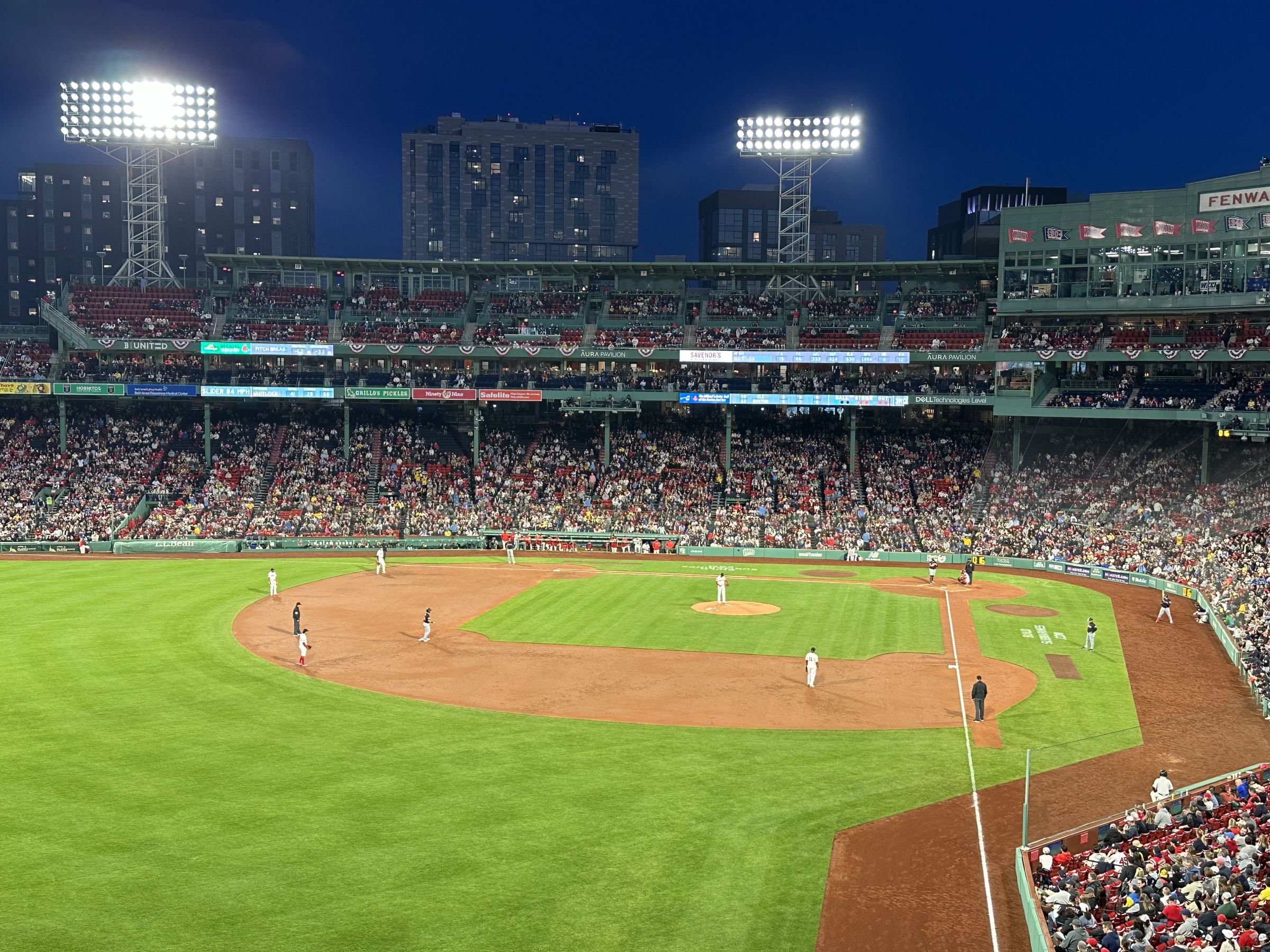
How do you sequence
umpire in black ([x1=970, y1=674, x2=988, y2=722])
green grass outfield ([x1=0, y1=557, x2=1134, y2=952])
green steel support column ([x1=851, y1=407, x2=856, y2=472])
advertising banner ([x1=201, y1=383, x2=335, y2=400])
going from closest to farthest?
green grass outfield ([x1=0, y1=557, x2=1134, y2=952]), umpire in black ([x1=970, y1=674, x2=988, y2=722]), green steel support column ([x1=851, y1=407, x2=856, y2=472]), advertising banner ([x1=201, y1=383, x2=335, y2=400])

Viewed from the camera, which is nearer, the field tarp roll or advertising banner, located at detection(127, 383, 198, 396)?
the field tarp roll

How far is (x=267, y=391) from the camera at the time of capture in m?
62.3

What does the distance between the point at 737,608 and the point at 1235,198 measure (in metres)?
39.3

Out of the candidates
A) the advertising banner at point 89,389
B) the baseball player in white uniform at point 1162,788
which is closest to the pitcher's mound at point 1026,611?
the baseball player in white uniform at point 1162,788

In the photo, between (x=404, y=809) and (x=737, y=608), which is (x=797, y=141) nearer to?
(x=737, y=608)

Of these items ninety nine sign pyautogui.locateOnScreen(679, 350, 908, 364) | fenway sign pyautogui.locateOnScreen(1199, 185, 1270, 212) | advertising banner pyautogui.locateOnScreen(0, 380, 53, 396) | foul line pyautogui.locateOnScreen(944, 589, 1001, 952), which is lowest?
foul line pyautogui.locateOnScreen(944, 589, 1001, 952)

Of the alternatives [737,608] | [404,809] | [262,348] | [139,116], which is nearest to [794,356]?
[737,608]

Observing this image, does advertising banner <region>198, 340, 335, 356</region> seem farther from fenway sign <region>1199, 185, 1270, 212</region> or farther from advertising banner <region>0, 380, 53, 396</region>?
fenway sign <region>1199, 185, 1270, 212</region>

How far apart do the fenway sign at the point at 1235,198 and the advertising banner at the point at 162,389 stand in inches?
2433

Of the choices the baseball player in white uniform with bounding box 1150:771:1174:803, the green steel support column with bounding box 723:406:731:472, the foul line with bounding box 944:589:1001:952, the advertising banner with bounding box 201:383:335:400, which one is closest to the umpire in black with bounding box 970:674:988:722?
the foul line with bounding box 944:589:1001:952

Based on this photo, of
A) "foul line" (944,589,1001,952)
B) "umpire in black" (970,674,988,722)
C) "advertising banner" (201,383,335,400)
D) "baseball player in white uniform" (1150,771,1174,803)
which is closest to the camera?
"foul line" (944,589,1001,952)

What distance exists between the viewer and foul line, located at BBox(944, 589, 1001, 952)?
14008 millimetres

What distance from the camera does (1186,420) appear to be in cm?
5491

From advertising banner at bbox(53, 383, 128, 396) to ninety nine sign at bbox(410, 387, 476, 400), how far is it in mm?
18379
